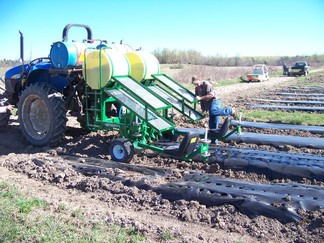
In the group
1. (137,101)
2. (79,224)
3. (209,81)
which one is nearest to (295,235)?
(79,224)

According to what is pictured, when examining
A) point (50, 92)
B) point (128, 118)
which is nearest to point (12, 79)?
point (50, 92)

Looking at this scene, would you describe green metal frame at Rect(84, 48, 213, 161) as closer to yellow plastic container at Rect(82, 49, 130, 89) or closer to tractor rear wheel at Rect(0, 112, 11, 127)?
yellow plastic container at Rect(82, 49, 130, 89)

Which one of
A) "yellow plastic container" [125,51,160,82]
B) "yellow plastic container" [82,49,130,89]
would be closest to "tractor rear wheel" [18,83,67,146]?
"yellow plastic container" [82,49,130,89]

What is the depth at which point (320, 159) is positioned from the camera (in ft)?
19.4

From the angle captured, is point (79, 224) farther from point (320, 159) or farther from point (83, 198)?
point (320, 159)

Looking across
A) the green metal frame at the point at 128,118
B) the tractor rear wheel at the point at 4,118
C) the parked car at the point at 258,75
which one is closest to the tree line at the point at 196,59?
the parked car at the point at 258,75

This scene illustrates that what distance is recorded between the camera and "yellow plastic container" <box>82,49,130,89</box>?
6520mm

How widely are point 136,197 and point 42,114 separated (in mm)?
3570

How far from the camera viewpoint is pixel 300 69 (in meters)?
38.4

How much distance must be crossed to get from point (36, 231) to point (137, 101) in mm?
3157

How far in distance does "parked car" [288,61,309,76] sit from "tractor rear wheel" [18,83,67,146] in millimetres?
34802

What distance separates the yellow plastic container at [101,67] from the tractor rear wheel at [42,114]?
2.59ft

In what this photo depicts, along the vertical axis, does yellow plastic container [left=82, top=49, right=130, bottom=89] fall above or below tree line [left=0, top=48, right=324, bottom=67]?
below

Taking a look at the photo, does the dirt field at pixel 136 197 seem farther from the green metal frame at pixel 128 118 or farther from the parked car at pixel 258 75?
Result: the parked car at pixel 258 75
